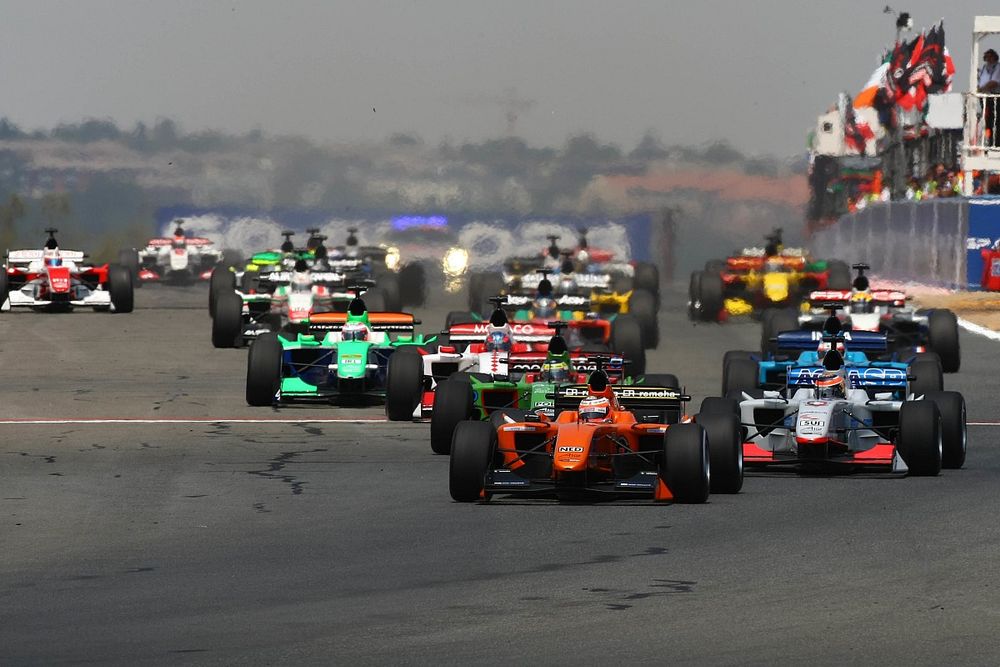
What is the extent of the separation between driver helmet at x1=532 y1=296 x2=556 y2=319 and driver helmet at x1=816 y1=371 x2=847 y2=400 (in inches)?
408

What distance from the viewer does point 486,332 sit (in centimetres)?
2516

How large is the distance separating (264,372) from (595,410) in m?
8.49

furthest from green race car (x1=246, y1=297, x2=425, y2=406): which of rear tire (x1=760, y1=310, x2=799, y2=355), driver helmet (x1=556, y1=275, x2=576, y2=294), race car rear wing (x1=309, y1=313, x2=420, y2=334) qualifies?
driver helmet (x1=556, y1=275, x2=576, y2=294)

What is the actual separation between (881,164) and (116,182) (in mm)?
26159

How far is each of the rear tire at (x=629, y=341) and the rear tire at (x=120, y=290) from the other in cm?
1547

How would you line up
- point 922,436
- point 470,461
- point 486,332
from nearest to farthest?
1. point 470,461
2. point 922,436
3. point 486,332

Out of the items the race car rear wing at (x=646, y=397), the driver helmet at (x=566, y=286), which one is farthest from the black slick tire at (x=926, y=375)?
the driver helmet at (x=566, y=286)

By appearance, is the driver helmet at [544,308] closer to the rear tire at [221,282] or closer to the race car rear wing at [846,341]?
the race car rear wing at [846,341]

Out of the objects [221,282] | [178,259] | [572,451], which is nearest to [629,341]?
[572,451]

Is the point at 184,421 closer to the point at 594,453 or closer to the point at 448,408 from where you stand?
the point at 448,408

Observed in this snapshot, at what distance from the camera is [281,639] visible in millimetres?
11070

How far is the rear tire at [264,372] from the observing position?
24.9 m

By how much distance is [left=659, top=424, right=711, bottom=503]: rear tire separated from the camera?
16.4 m

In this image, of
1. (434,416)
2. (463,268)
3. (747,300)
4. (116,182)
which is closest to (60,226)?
(116,182)
